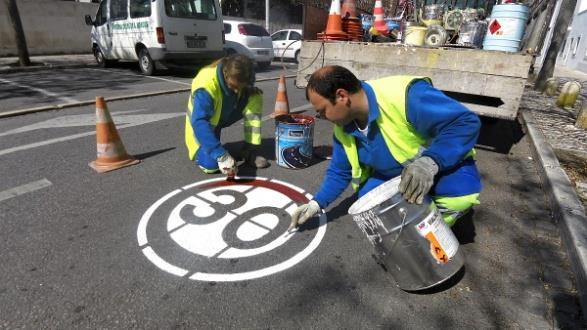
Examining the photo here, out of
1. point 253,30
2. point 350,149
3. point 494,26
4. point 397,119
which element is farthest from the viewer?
point 253,30

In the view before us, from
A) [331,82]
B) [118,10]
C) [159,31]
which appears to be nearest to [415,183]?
[331,82]

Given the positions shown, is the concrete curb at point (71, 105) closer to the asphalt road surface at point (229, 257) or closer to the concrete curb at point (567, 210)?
the asphalt road surface at point (229, 257)

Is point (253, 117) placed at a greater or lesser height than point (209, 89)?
lesser

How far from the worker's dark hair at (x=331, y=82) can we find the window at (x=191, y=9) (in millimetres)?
8203

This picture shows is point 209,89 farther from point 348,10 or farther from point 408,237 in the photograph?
point 348,10

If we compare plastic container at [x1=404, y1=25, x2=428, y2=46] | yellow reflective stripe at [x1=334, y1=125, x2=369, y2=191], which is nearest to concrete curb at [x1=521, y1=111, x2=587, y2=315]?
yellow reflective stripe at [x1=334, y1=125, x2=369, y2=191]

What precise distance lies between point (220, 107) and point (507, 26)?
3566 mm

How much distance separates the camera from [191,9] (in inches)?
363

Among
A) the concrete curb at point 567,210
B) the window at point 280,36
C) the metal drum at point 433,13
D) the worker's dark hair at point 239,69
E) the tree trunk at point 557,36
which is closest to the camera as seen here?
the concrete curb at point 567,210

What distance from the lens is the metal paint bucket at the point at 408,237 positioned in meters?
1.77

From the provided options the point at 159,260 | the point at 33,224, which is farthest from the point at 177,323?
the point at 33,224

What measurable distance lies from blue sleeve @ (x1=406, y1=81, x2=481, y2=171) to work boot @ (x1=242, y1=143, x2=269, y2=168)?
80.3 inches

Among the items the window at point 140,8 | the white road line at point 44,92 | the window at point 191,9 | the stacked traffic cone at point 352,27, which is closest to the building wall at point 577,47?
the stacked traffic cone at point 352,27

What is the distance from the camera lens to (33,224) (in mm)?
2518
